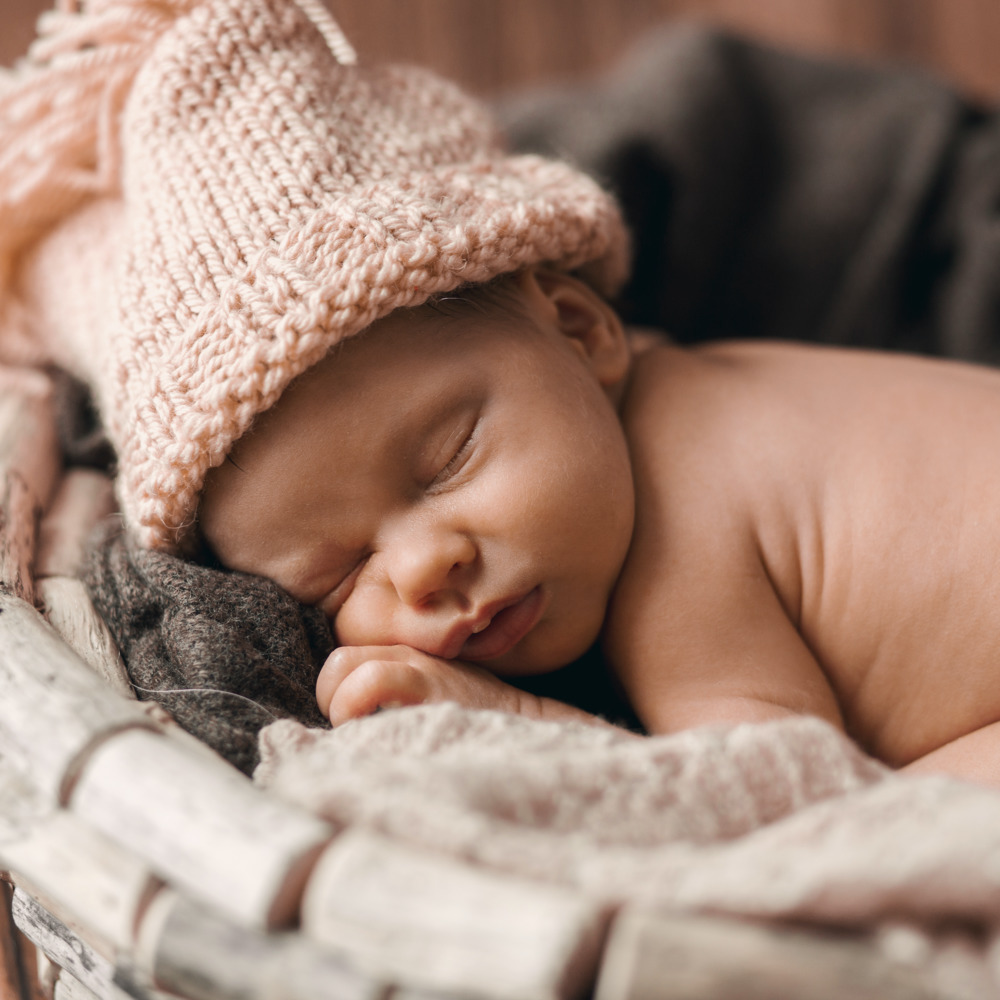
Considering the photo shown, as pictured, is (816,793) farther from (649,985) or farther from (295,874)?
(295,874)

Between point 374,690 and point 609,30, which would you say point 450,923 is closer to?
point 374,690

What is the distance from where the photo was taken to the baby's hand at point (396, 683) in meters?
0.73

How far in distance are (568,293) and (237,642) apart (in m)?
0.46

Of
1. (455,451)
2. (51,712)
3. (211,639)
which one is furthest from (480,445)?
(51,712)

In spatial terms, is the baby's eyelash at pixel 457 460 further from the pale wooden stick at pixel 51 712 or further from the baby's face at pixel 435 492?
the pale wooden stick at pixel 51 712

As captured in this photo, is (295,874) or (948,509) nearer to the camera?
(295,874)

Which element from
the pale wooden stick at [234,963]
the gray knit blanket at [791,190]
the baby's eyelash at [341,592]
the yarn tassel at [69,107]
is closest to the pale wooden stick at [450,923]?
the pale wooden stick at [234,963]

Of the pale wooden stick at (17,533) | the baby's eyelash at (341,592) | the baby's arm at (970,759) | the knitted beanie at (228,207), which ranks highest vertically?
the knitted beanie at (228,207)

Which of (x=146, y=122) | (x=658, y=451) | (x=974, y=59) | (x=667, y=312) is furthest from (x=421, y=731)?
(x=974, y=59)

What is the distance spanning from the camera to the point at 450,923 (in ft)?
1.44

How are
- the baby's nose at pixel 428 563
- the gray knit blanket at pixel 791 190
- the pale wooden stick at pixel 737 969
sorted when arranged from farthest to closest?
1. the gray knit blanket at pixel 791 190
2. the baby's nose at pixel 428 563
3. the pale wooden stick at pixel 737 969

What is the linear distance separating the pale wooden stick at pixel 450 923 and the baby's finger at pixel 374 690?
0.83ft

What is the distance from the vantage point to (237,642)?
2.47ft

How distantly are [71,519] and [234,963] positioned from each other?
617 mm
